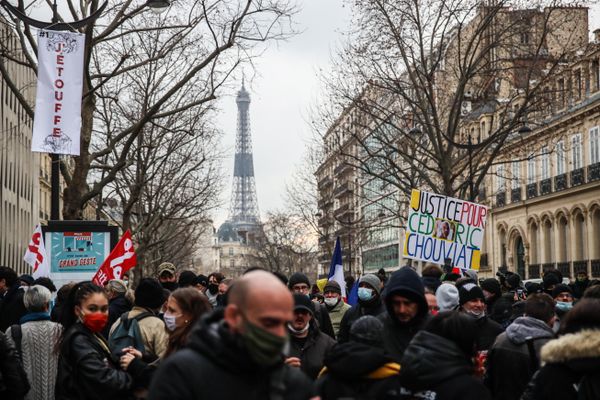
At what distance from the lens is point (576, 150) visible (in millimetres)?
43969

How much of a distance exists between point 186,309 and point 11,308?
19.7ft

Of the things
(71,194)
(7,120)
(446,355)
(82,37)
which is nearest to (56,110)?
(82,37)

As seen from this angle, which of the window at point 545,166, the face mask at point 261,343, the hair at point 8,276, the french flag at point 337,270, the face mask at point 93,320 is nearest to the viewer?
the face mask at point 261,343

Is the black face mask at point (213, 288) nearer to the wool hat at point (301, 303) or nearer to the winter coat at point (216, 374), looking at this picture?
the wool hat at point (301, 303)

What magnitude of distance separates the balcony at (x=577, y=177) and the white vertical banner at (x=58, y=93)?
32.5 meters

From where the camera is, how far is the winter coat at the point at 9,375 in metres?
7.17

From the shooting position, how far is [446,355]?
17.4ft

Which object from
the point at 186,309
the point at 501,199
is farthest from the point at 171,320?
the point at 501,199

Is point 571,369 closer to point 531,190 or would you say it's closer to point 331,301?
point 331,301

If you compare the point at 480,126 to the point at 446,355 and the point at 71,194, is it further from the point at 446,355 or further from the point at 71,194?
the point at 446,355

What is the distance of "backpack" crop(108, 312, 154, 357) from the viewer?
25.4 feet

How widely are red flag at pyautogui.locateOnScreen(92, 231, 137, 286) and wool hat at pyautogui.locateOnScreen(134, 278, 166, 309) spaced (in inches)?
267

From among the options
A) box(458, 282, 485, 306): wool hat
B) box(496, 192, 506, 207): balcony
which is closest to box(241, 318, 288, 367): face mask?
box(458, 282, 485, 306): wool hat

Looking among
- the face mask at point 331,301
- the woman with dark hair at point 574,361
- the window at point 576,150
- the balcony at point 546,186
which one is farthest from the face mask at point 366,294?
the balcony at point 546,186
